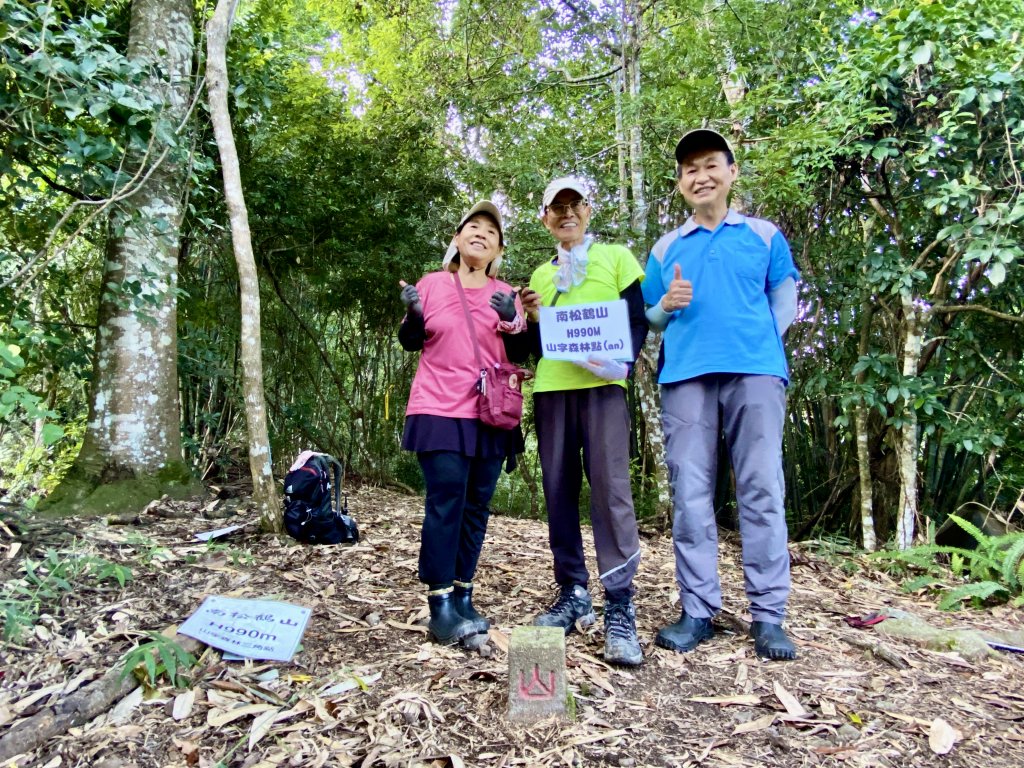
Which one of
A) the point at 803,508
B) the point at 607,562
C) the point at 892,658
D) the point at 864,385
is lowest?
the point at 803,508

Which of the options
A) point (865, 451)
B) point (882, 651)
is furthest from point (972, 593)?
point (865, 451)

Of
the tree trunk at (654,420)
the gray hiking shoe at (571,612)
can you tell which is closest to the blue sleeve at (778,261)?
the gray hiking shoe at (571,612)

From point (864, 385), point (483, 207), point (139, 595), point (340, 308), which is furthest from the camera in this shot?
point (340, 308)

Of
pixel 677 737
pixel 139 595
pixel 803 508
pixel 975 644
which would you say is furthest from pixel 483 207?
pixel 803 508

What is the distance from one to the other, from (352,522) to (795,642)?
8.03 ft

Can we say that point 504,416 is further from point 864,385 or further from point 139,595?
point 864,385

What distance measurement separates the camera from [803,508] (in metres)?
5.68

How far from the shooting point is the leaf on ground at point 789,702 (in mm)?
1932

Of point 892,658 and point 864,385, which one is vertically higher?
point 864,385

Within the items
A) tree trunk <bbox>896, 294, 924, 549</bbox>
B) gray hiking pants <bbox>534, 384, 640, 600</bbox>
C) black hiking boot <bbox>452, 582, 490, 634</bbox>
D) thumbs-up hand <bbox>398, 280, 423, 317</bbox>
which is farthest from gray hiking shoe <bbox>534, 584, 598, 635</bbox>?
tree trunk <bbox>896, 294, 924, 549</bbox>

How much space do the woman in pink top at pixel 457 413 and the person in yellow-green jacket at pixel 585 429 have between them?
0.19 metres

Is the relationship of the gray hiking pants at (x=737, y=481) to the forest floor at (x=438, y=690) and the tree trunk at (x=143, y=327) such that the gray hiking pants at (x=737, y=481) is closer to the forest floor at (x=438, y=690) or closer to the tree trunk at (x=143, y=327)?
the forest floor at (x=438, y=690)

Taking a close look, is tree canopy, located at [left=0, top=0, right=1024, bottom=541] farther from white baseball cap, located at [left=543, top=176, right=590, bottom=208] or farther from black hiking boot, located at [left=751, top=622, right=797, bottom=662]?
black hiking boot, located at [left=751, top=622, right=797, bottom=662]

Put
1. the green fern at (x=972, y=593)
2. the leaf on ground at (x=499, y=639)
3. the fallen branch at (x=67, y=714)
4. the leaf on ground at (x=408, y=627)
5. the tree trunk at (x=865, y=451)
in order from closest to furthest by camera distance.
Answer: the fallen branch at (x=67, y=714) → the leaf on ground at (x=499, y=639) → the leaf on ground at (x=408, y=627) → the green fern at (x=972, y=593) → the tree trunk at (x=865, y=451)
